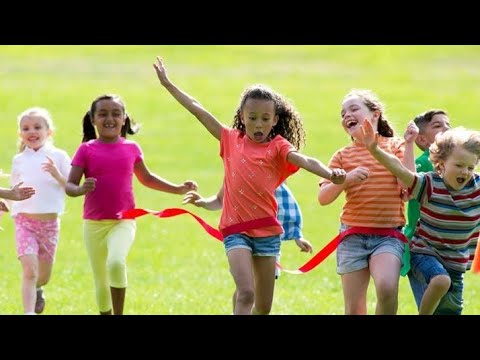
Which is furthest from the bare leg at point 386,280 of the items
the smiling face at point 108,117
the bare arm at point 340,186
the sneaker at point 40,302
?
the sneaker at point 40,302

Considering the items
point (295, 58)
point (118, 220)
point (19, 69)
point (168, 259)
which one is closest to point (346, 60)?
point (295, 58)

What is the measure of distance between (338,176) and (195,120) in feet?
76.0

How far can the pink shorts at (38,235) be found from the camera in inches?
389

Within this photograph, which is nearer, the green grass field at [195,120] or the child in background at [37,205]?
the child in background at [37,205]

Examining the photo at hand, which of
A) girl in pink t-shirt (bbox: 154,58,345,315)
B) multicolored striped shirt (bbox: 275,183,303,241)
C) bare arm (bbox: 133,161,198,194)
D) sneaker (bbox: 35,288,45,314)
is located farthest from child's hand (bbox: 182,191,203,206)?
sneaker (bbox: 35,288,45,314)

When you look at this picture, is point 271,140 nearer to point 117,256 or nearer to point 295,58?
point 117,256

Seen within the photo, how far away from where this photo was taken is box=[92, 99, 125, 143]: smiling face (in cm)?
936

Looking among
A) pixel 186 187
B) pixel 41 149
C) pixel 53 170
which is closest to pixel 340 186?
pixel 186 187

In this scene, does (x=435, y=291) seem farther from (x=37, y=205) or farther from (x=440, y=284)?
(x=37, y=205)

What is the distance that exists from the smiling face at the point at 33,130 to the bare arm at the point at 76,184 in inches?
43.5

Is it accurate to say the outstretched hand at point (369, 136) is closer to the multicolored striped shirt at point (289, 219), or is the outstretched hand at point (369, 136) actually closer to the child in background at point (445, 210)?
the child in background at point (445, 210)

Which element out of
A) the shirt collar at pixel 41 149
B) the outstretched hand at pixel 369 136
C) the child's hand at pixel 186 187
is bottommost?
the child's hand at pixel 186 187

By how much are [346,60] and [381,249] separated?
3728 cm

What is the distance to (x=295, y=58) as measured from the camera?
153 ft
